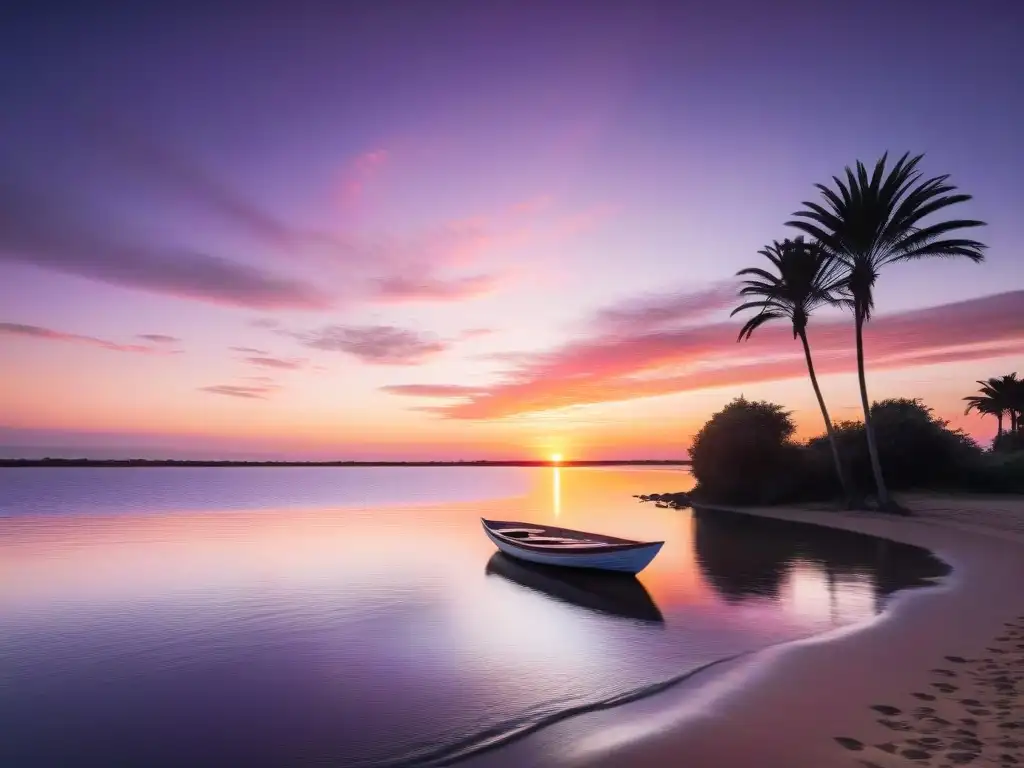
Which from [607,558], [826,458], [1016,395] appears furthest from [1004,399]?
[607,558]

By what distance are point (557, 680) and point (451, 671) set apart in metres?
2.23

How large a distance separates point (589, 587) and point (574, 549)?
→ 60.6 inches

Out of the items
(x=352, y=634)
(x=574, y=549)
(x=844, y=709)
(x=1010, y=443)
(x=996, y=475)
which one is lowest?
(x=352, y=634)

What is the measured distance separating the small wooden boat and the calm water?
0.78 meters

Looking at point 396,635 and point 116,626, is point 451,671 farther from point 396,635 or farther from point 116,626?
point 116,626

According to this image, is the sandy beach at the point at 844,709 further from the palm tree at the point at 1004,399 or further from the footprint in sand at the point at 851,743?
the palm tree at the point at 1004,399

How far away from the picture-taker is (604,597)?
20828 millimetres

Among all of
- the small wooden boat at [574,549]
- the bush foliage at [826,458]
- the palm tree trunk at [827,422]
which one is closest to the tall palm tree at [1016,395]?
the bush foliage at [826,458]

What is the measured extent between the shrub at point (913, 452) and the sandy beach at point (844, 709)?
36.2m

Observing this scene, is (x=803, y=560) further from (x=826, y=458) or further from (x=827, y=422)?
(x=826, y=458)

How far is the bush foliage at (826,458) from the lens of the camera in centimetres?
4653

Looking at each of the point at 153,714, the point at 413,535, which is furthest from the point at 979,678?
the point at 413,535

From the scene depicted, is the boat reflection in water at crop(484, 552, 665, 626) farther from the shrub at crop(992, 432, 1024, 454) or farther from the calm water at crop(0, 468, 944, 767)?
the shrub at crop(992, 432, 1024, 454)

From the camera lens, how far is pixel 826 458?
5328 centimetres
